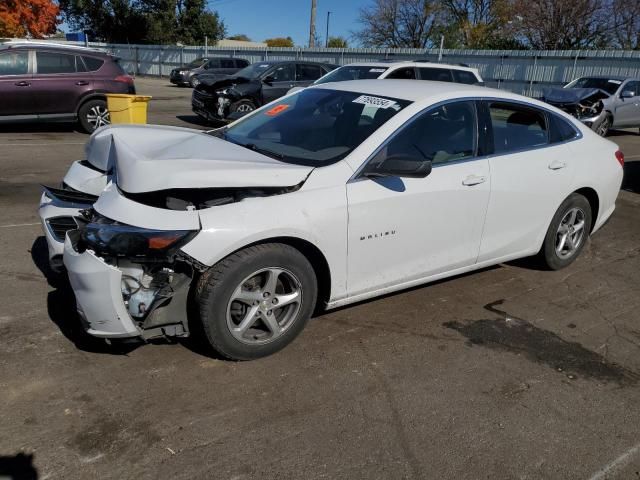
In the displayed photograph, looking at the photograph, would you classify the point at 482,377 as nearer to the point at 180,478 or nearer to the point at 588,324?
the point at 588,324

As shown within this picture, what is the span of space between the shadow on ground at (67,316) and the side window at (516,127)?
302 cm

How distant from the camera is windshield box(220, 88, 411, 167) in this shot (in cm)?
368

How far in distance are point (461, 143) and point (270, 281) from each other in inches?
71.8

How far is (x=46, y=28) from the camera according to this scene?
52.3 metres

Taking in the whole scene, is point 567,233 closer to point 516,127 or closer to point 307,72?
point 516,127

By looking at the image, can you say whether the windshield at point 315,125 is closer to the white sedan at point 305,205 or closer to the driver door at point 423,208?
the white sedan at point 305,205

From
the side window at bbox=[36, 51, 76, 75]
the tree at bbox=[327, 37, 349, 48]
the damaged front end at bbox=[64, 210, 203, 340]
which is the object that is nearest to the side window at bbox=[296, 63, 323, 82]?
the side window at bbox=[36, 51, 76, 75]

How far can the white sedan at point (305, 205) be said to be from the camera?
9.71ft

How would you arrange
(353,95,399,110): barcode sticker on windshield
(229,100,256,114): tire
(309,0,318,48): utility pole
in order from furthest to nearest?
(309,0,318,48): utility pole → (229,100,256,114): tire → (353,95,399,110): barcode sticker on windshield

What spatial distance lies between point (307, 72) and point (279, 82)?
1.12m

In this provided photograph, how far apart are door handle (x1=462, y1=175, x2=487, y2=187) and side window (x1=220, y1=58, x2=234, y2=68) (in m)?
26.2

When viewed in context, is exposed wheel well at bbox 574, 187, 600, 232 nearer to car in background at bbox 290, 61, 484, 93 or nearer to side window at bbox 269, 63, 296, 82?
car in background at bbox 290, 61, 484, 93

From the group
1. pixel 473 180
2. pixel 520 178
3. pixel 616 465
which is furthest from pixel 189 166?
pixel 616 465

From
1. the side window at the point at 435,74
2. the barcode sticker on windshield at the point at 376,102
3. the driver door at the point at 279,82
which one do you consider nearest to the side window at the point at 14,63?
the driver door at the point at 279,82
